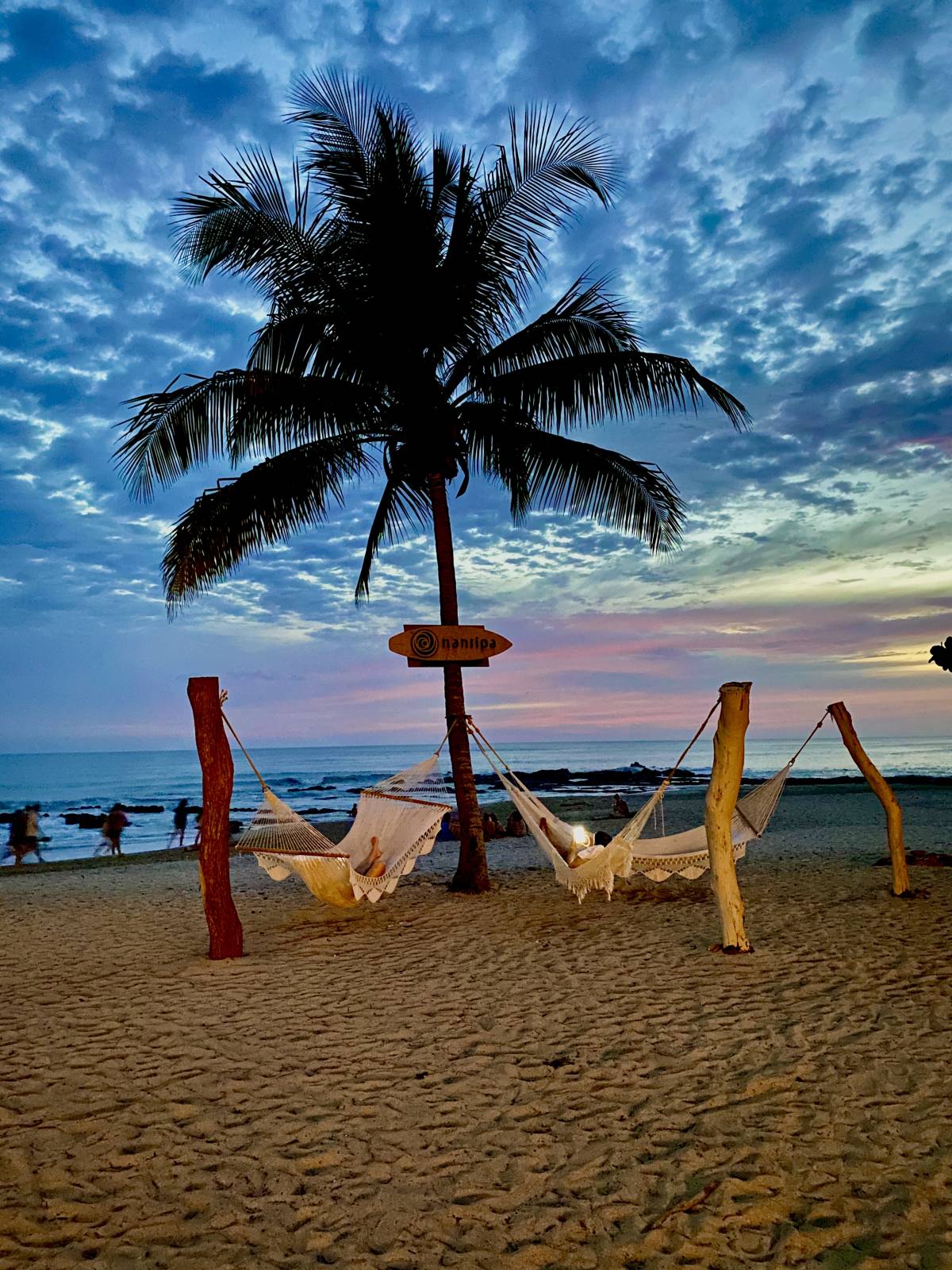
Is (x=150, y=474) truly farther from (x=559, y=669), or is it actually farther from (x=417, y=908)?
(x=559, y=669)

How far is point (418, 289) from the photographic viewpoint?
5.72 m

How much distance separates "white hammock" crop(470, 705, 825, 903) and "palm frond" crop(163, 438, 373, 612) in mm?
2099

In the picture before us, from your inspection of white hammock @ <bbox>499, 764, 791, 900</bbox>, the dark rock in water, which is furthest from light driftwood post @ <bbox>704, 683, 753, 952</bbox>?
the dark rock in water

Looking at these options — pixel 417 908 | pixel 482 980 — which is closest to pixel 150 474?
pixel 417 908

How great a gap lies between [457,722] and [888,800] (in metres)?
3.08

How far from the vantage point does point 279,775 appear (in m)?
36.0

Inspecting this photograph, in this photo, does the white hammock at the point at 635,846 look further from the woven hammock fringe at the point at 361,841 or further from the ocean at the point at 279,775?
the ocean at the point at 279,775

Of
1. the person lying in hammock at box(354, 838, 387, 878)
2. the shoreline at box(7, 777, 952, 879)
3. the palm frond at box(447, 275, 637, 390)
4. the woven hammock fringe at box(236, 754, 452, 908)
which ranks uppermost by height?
the palm frond at box(447, 275, 637, 390)

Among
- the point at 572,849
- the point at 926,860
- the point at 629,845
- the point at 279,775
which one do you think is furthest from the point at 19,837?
the point at 279,775

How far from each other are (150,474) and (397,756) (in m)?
48.1

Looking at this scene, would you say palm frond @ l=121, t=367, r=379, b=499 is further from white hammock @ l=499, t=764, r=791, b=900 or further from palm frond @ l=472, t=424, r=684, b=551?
white hammock @ l=499, t=764, r=791, b=900

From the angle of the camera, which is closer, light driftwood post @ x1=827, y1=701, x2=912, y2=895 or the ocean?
light driftwood post @ x1=827, y1=701, x2=912, y2=895

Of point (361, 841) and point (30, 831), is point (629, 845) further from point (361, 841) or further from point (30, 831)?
point (30, 831)

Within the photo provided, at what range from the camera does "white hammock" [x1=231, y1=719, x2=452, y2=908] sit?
460cm
